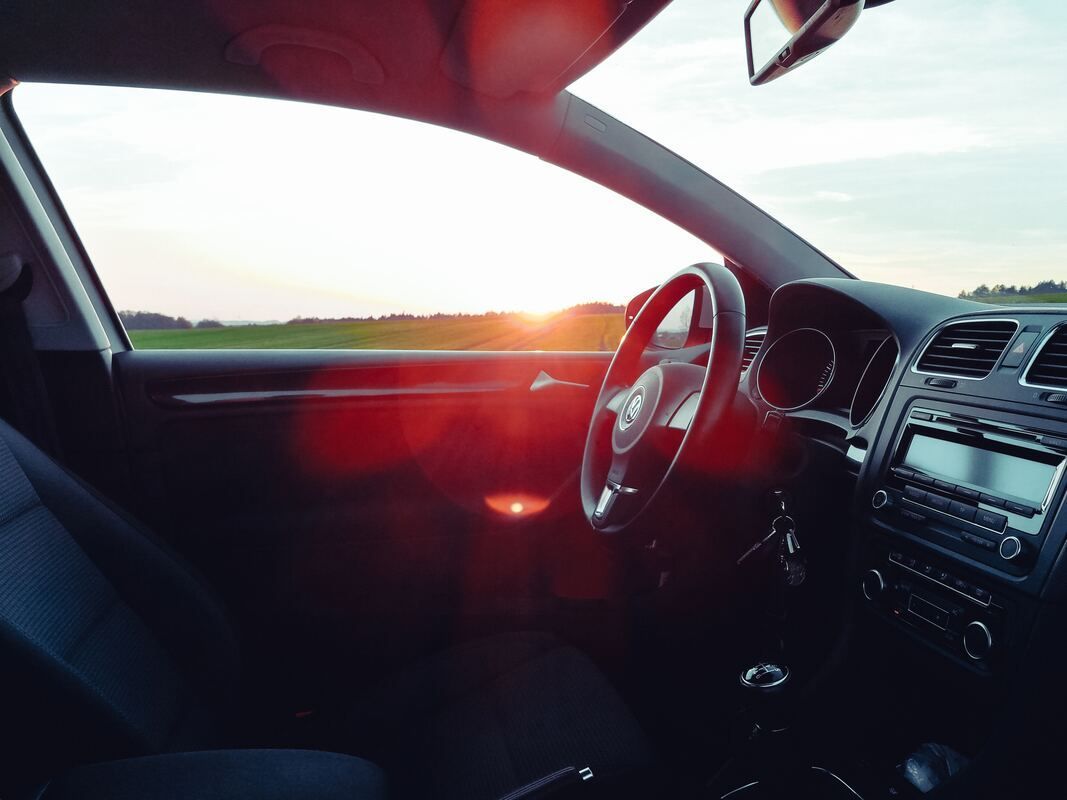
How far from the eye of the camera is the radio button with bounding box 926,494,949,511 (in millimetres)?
1293

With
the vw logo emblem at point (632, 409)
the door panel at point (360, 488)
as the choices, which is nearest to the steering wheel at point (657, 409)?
the vw logo emblem at point (632, 409)

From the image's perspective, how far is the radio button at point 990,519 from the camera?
1.19 metres

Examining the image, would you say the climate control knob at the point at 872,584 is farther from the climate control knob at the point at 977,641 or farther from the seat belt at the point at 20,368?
the seat belt at the point at 20,368

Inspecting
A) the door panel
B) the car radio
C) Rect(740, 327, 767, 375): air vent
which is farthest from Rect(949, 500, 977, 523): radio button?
the door panel

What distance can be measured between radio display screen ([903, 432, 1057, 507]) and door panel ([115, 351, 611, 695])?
3.62ft

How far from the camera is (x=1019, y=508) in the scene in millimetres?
1167

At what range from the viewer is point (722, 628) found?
1.91 m

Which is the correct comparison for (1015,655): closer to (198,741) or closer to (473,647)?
(473,647)

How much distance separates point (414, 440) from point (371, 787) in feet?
4.45

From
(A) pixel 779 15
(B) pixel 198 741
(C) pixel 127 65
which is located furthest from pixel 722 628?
(C) pixel 127 65

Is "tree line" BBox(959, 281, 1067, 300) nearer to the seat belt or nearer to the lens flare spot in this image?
the lens flare spot

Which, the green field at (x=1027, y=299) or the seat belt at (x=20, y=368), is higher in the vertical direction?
the green field at (x=1027, y=299)

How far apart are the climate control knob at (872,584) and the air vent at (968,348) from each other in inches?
15.8

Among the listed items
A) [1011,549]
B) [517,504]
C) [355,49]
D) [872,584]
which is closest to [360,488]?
[517,504]
